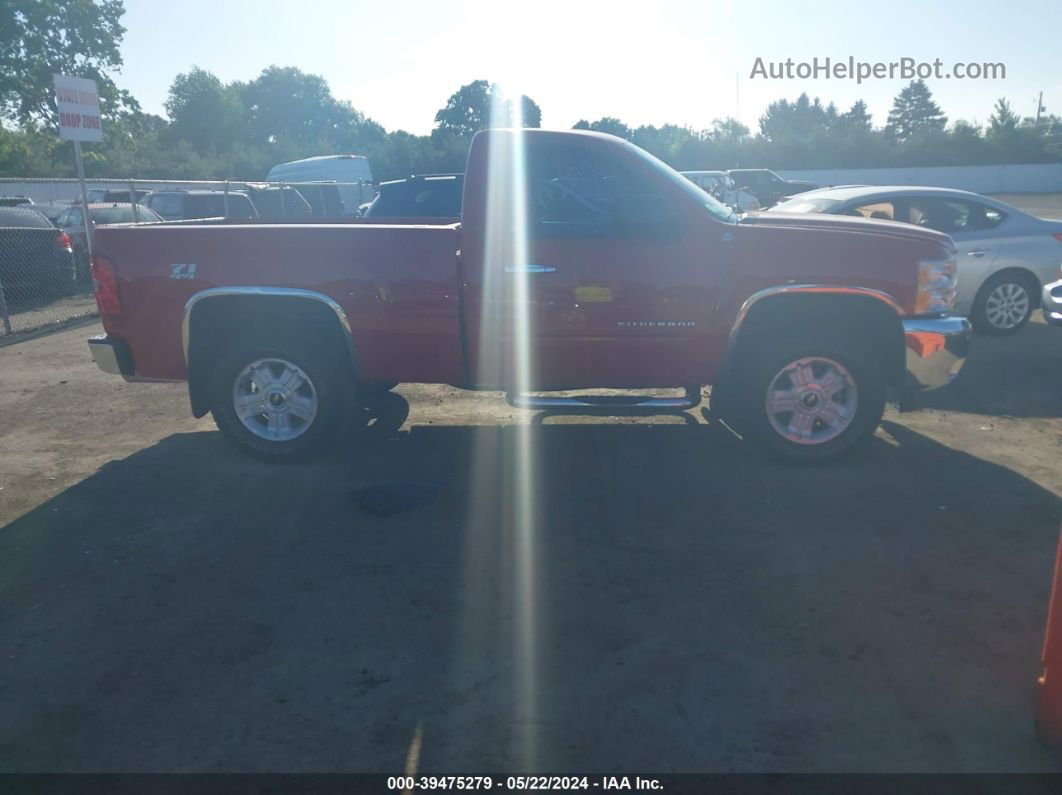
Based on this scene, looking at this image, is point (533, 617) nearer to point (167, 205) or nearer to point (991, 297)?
point (991, 297)

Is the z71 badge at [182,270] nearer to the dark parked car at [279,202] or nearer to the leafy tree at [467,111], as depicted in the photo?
the dark parked car at [279,202]

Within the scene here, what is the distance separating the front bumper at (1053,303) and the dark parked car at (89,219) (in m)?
13.5

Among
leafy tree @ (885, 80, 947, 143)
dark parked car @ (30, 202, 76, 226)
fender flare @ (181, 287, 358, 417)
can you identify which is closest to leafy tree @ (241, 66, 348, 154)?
leafy tree @ (885, 80, 947, 143)

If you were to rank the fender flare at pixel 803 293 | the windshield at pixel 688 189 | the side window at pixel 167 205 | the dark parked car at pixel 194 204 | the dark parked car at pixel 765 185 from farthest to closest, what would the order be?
1. the dark parked car at pixel 765 185
2. the side window at pixel 167 205
3. the dark parked car at pixel 194 204
4. the windshield at pixel 688 189
5. the fender flare at pixel 803 293

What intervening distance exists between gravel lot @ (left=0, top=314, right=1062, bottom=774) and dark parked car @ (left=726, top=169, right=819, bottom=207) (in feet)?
76.3

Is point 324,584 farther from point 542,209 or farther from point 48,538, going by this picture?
point 542,209

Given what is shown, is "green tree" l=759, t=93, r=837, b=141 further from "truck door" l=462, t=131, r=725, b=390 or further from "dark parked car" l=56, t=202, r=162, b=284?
"truck door" l=462, t=131, r=725, b=390

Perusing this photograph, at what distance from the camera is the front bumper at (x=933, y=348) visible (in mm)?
5871

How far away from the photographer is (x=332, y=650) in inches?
152

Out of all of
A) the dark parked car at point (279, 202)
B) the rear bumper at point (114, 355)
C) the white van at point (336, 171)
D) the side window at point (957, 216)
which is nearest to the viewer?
the rear bumper at point (114, 355)

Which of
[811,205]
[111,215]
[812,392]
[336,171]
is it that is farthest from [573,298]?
[336,171]

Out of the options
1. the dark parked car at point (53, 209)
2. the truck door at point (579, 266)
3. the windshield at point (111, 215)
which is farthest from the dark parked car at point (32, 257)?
the truck door at point (579, 266)

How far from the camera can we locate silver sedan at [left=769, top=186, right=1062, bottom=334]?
404 inches

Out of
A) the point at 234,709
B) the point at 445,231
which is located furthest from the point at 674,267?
the point at 234,709
